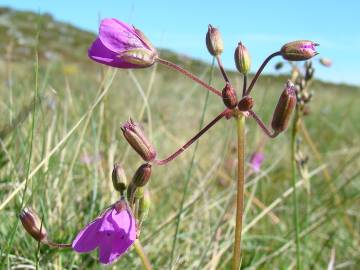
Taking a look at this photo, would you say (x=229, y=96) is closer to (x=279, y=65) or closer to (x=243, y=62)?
(x=243, y=62)

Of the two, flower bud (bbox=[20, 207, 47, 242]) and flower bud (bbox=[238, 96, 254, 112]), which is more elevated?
flower bud (bbox=[238, 96, 254, 112])

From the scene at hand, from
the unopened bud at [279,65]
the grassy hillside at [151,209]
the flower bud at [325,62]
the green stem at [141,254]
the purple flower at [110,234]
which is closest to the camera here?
the purple flower at [110,234]

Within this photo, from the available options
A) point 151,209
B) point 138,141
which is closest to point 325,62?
point 151,209

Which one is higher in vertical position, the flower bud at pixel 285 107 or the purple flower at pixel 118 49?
the purple flower at pixel 118 49

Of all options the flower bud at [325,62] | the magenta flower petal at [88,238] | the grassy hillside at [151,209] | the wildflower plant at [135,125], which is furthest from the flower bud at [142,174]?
the flower bud at [325,62]

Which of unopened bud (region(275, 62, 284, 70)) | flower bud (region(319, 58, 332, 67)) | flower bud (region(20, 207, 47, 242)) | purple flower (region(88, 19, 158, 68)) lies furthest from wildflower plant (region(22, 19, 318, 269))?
unopened bud (region(275, 62, 284, 70))

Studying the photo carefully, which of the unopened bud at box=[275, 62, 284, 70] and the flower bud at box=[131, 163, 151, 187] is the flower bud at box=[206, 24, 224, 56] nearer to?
the flower bud at box=[131, 163, 151, 187]

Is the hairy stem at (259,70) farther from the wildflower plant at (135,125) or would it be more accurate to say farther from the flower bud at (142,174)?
the flower bud at (142,174)
